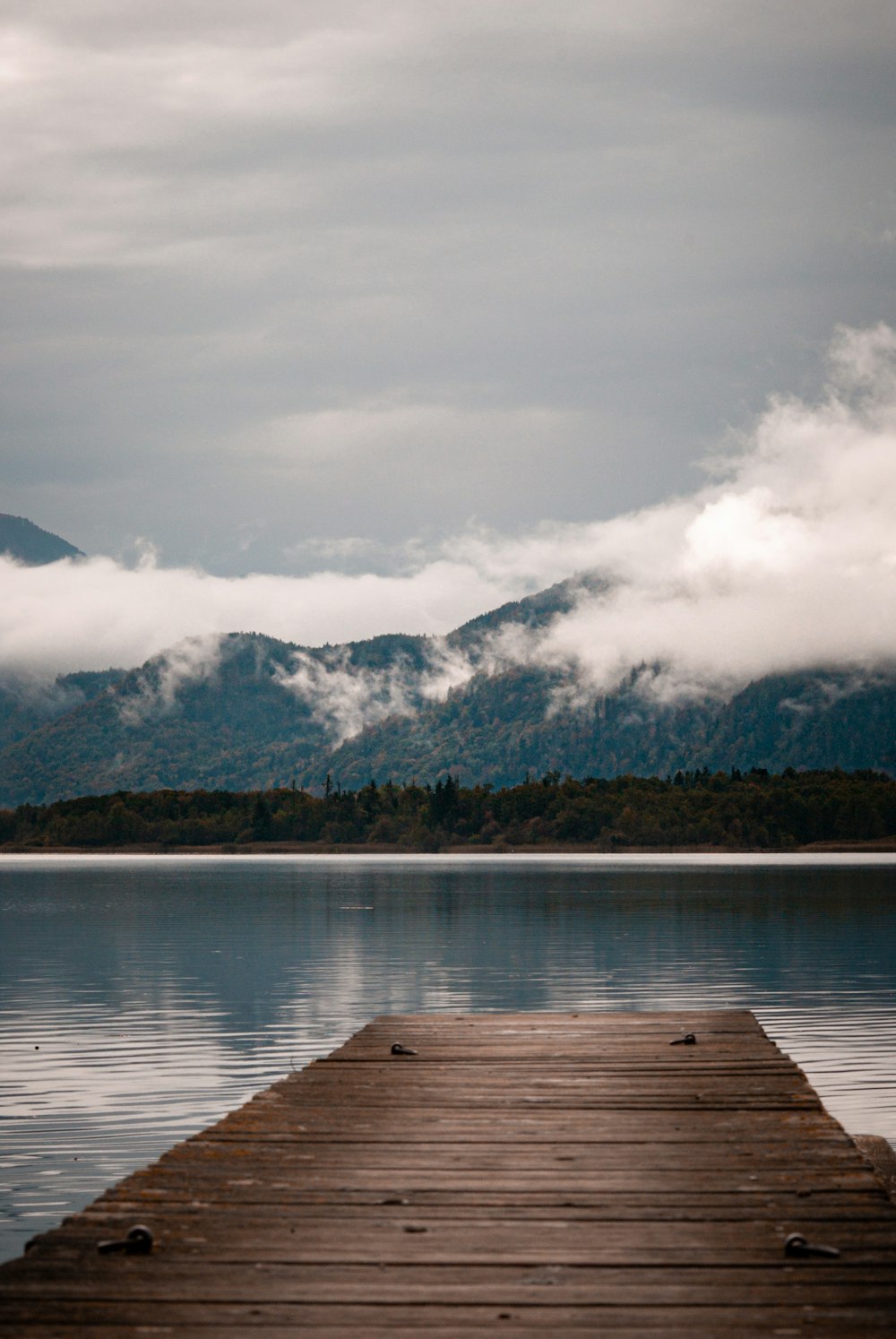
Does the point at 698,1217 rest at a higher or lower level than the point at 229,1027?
higher

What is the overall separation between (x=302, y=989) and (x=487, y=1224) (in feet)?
175

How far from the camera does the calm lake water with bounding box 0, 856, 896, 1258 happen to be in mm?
35125

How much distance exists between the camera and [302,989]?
6775 centimetres

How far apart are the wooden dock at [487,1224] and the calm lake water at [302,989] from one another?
7.68 metres

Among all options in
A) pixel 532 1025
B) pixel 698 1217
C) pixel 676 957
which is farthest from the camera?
pixel 676 957

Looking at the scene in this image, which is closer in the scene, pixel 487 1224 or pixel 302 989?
pixel 487 1224

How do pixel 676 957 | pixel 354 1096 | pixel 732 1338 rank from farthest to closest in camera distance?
1. pixel 676 957
2. pixel 354 1096
3. pixel 732 1338

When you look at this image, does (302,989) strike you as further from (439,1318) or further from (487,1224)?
(439,1318)

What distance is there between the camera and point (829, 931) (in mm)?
104938

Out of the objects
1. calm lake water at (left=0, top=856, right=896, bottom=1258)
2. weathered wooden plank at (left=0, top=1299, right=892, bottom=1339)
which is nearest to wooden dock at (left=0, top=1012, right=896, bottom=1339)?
weathered wooden plank at (left=0, top=1299, right=892, bottom=1339)

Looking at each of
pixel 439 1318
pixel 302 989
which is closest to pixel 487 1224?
pixel 439 1318

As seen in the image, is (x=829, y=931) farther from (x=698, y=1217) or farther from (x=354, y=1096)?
(x=698, y=1217)

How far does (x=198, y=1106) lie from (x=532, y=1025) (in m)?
8.30

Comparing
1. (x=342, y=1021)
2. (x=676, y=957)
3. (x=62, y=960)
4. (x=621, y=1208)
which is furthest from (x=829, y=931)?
(x=621, y=1208)
